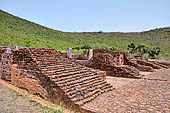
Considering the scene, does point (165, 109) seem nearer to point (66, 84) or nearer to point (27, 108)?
point (66, 84)

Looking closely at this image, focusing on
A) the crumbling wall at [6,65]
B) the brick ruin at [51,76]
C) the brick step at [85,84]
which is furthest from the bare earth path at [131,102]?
the crumbling wall at [6,65]

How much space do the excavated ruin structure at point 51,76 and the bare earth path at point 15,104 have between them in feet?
2.73

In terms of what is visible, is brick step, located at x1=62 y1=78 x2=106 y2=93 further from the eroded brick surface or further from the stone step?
the eroded brick surface

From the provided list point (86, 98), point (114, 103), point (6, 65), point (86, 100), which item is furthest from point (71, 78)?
point (6, 65)

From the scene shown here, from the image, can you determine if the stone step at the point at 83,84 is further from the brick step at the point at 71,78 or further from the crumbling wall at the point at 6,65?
the crumbling wall at the point at 6,65

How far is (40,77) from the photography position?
5.46 meters

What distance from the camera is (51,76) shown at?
209 inches

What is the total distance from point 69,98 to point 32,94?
4.83ft

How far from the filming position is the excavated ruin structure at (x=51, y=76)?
505 centimetres

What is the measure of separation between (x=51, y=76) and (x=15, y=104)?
1.45 meters

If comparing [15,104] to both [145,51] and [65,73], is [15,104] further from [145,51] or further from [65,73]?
[145,51]

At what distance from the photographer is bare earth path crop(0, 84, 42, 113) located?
12.4ft

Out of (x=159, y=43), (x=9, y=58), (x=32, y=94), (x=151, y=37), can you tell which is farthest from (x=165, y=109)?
(x=151, y=37)

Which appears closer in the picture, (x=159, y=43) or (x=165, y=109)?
(x=165, y=109)
